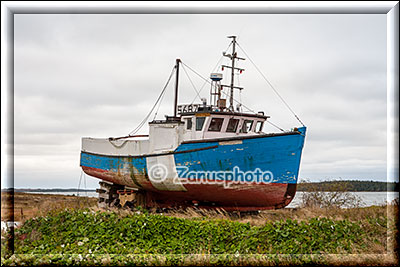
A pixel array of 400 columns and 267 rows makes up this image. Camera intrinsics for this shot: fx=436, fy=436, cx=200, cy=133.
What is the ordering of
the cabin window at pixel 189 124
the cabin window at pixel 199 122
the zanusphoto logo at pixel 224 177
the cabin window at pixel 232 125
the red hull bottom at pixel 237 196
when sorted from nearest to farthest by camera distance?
the zanusphoto logo at pixel 224 177
the red hull bottom at pixel 237 196
the cabin window at pixel 199 122
the cabin window at pixel 232 125
the cabin window at pixel 189 124

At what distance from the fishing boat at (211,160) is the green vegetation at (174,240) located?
11.7ft

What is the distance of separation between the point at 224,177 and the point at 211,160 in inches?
27.8

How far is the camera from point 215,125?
1573 cm

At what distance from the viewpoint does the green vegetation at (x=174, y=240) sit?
8570mm

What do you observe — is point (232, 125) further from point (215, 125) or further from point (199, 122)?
point (199, 122)

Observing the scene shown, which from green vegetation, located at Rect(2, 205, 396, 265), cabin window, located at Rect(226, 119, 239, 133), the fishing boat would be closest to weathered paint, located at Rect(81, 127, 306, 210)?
the fishing boat

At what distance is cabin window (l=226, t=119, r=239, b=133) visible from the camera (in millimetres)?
15898

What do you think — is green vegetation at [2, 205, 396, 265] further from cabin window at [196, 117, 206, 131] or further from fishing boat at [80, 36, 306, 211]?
cabin window at [196, 117, 206, 131]

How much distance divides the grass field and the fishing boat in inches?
141

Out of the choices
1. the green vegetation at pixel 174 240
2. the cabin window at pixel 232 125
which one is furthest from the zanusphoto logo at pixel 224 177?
the green vegetation at pixel 174 240

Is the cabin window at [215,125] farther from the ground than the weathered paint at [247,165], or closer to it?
farther from the ground

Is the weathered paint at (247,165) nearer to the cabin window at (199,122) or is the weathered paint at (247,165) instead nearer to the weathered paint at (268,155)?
the weathered paint at (268,155)

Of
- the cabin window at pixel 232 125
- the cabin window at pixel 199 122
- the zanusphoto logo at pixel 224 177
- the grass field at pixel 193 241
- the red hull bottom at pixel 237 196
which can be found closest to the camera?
the grass field at pixel 193 241

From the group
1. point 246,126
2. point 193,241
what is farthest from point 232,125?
point 193,241
